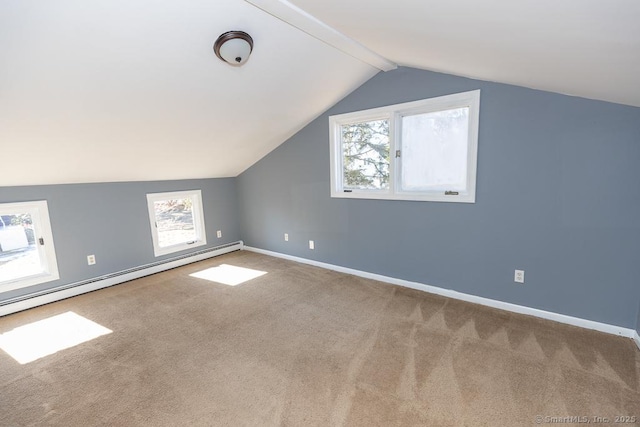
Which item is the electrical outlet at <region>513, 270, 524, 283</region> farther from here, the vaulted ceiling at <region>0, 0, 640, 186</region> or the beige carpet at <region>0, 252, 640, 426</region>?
the vaulted ceiling at <region>0, 0, 640, 186</region>

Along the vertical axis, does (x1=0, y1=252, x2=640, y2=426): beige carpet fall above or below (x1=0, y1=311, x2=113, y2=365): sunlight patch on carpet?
below

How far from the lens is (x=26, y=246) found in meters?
3.03

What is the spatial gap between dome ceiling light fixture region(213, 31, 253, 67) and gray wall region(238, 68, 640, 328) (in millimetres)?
1573

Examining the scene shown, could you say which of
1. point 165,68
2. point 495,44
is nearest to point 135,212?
point 165,68

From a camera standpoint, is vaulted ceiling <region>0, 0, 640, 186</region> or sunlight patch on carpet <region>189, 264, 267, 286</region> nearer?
vaulted ceiling <region>0, 0, 640, 186</region>

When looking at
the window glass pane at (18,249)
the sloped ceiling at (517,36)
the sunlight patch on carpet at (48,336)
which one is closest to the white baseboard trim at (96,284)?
the window glass pane at (18,249)

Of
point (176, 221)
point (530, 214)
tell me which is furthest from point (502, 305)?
point (176, 221)

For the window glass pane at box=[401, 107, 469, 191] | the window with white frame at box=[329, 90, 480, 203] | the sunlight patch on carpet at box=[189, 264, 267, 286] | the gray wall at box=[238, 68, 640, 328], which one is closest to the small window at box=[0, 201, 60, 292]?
the sunlight patch on carpet at box=[189, 264, 267, 286]

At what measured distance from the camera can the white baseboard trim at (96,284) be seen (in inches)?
114

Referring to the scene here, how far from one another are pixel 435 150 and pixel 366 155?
0.79 metres

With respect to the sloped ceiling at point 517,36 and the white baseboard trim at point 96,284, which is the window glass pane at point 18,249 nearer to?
the white baseboard trim at point 96,284

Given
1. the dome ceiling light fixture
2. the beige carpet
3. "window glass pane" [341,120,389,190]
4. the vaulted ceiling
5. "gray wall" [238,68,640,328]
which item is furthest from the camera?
"window glass pane" [341,120,389,190]

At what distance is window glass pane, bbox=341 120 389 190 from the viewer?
3281mm

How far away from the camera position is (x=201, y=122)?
2.92 meters
